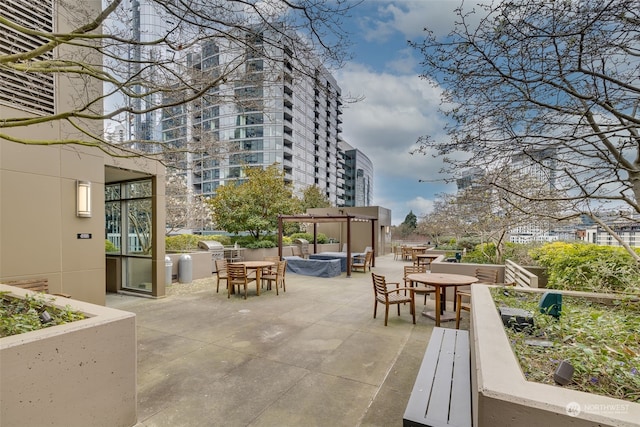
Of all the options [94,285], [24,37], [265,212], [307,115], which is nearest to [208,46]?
[24,37]

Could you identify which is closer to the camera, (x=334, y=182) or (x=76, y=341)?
(x=76, y=341)

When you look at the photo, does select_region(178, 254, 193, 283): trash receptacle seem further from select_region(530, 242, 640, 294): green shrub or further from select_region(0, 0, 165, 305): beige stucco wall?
select_region(530, 242, 640, 294): green shrub

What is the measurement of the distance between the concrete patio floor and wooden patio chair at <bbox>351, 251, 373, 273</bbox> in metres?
5.62

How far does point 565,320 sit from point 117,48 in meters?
6.53

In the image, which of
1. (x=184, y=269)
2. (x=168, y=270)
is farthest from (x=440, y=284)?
(x=184, y=269)

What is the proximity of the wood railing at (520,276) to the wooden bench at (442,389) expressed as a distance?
2.53 metres

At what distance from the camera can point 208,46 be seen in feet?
14.1

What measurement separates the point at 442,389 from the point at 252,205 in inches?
528

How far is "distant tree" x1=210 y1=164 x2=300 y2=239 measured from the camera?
1491cm

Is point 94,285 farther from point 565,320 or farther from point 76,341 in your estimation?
point 565,320

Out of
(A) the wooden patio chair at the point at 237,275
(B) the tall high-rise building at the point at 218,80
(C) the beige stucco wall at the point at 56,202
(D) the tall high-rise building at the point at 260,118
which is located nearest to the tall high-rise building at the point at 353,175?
(D) the tall high-rise building at the point at 260,118

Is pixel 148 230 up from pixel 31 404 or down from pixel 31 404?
up

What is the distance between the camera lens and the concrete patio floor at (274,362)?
9.55 feet

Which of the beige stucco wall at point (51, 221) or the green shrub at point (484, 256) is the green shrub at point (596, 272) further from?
the beige stucco wall at point (51, 221)
